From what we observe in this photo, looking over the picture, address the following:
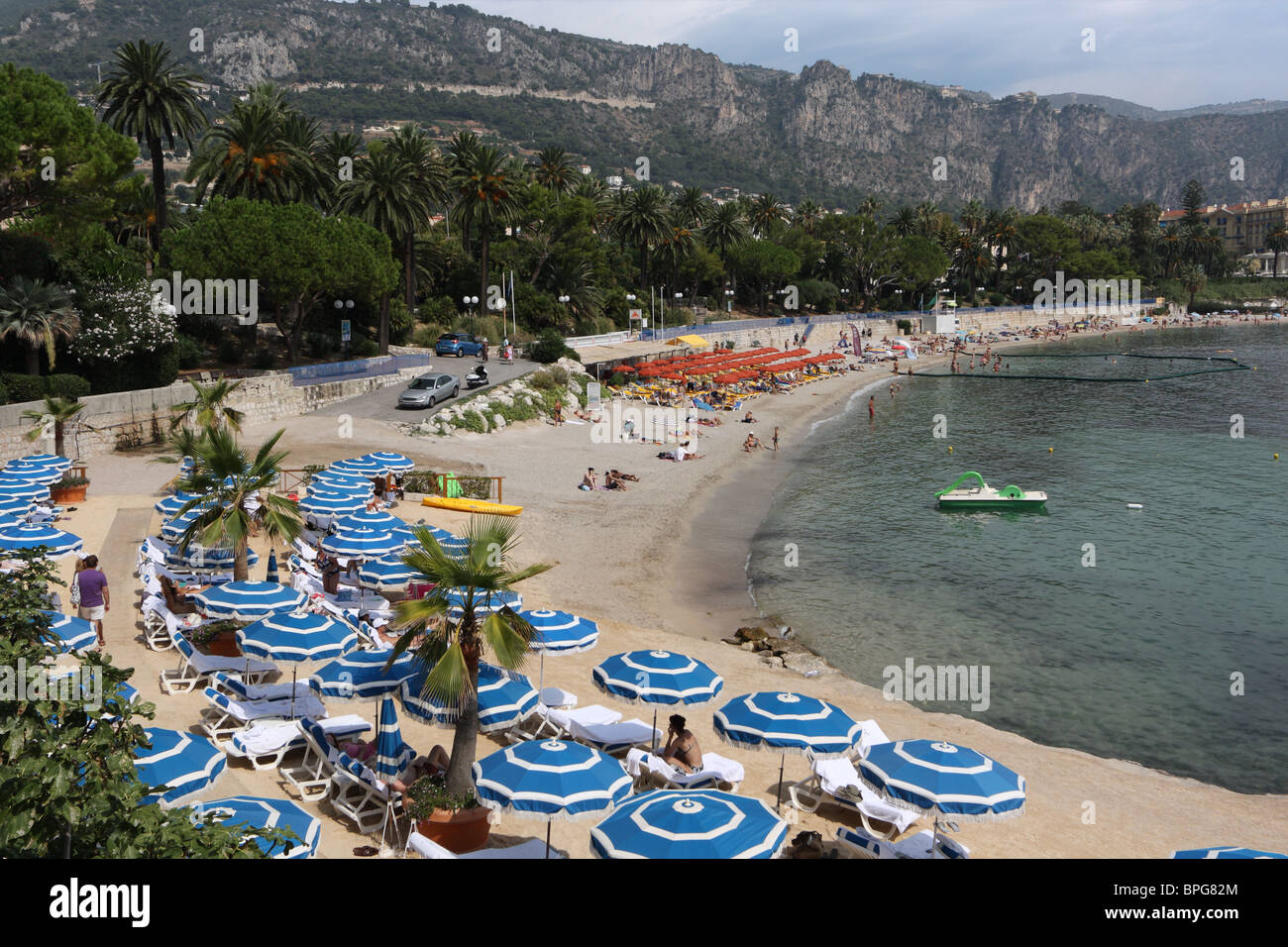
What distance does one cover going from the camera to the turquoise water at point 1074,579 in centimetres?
1841

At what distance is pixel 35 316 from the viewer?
3219cm

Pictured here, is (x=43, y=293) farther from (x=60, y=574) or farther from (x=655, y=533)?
(x=655, y=533)

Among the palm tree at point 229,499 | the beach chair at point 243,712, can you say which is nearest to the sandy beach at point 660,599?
the beach chair at point 243,712

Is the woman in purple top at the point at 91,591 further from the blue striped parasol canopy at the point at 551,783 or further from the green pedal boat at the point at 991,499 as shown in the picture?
the green pedal boat at the point at 991,499

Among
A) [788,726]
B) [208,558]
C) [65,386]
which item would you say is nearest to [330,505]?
[208,558]

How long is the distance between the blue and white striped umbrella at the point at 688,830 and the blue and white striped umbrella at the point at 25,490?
20.0m

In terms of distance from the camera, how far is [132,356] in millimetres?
36094

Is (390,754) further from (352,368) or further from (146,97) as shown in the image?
(146,97)

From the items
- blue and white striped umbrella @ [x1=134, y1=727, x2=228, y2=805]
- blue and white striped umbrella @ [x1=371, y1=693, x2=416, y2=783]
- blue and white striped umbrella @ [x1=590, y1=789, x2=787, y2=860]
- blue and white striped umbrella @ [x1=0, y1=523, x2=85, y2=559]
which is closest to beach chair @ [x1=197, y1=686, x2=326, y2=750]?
blue and white striped umbrella @ [x1=371, y1=693, x2=416, y2=783]

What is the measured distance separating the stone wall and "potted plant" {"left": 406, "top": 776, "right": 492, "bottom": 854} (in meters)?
25.7

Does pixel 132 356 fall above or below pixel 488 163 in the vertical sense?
below

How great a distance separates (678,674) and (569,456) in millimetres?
25771

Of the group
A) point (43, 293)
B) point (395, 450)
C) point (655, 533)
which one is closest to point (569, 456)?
point (395, 450)

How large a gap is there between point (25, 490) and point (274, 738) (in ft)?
48.7
